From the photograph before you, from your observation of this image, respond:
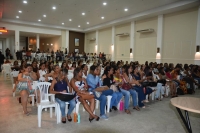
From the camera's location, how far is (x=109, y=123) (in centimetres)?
322

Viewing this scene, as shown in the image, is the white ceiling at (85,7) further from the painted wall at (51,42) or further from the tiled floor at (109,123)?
the tiled floor at (109,123)

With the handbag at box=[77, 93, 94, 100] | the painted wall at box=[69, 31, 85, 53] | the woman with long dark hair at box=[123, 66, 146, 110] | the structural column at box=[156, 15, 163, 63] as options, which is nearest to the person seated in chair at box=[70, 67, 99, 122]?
the handbag at box=[77, 93, 94, 100]

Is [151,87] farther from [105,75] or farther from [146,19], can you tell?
[146,19]

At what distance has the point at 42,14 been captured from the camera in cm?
1322

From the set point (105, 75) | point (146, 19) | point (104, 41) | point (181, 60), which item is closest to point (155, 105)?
point (105, 75)

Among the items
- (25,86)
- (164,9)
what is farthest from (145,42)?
(25,86)

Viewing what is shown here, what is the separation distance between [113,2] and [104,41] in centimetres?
808

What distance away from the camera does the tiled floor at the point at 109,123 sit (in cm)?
289

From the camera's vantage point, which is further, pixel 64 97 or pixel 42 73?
pixel 42 73

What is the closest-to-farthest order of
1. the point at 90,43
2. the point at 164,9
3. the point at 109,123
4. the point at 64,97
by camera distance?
the point at 64,97, the point at 109,123, the point at 164,9, the point at 90,43

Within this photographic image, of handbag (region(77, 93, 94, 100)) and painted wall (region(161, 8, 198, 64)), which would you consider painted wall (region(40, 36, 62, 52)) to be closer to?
painted wall (region(161, 8, 198, 64))

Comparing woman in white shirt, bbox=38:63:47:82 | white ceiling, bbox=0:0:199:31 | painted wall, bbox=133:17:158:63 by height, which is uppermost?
white ceiling, bbox=0:0:199:31

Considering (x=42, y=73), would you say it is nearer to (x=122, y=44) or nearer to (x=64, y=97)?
(x=64, y=97)

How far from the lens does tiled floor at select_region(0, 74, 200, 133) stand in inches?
114
